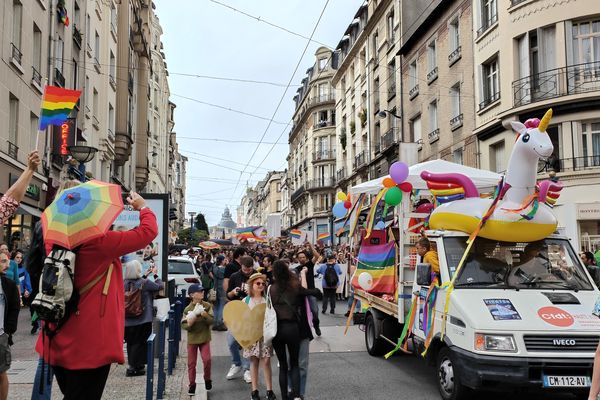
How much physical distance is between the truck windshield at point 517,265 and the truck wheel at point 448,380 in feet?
2.80

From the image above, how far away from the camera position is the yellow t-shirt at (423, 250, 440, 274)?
7.19 meters

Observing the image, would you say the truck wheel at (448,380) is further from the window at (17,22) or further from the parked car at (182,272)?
the window at (17,22)

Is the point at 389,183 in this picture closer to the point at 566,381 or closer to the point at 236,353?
the point at 236,353

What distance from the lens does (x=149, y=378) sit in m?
5.28

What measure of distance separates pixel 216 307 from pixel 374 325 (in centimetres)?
498

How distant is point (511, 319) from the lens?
5996mm

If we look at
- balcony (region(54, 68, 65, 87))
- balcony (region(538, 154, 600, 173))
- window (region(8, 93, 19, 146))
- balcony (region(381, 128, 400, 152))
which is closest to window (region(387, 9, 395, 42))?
balcony (region(381, 128, 400, 152))

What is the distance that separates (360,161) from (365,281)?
109 ft

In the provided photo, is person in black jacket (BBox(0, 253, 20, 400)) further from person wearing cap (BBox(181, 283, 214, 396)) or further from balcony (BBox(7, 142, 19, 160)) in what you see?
balcony (BBox(7, 142, 19, 160))

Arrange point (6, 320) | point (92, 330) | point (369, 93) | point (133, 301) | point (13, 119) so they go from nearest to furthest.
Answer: point (92, 330) < point (6, 320) < point (133, 301) < point (13, 119) < point (369, 93)

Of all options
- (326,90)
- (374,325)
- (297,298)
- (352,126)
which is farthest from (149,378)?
(326,90)

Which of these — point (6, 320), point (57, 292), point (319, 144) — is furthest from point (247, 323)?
point (319, 144)

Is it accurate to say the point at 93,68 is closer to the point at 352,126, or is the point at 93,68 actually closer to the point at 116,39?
the point at 116,39

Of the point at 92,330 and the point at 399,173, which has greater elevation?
the point at 399,173
